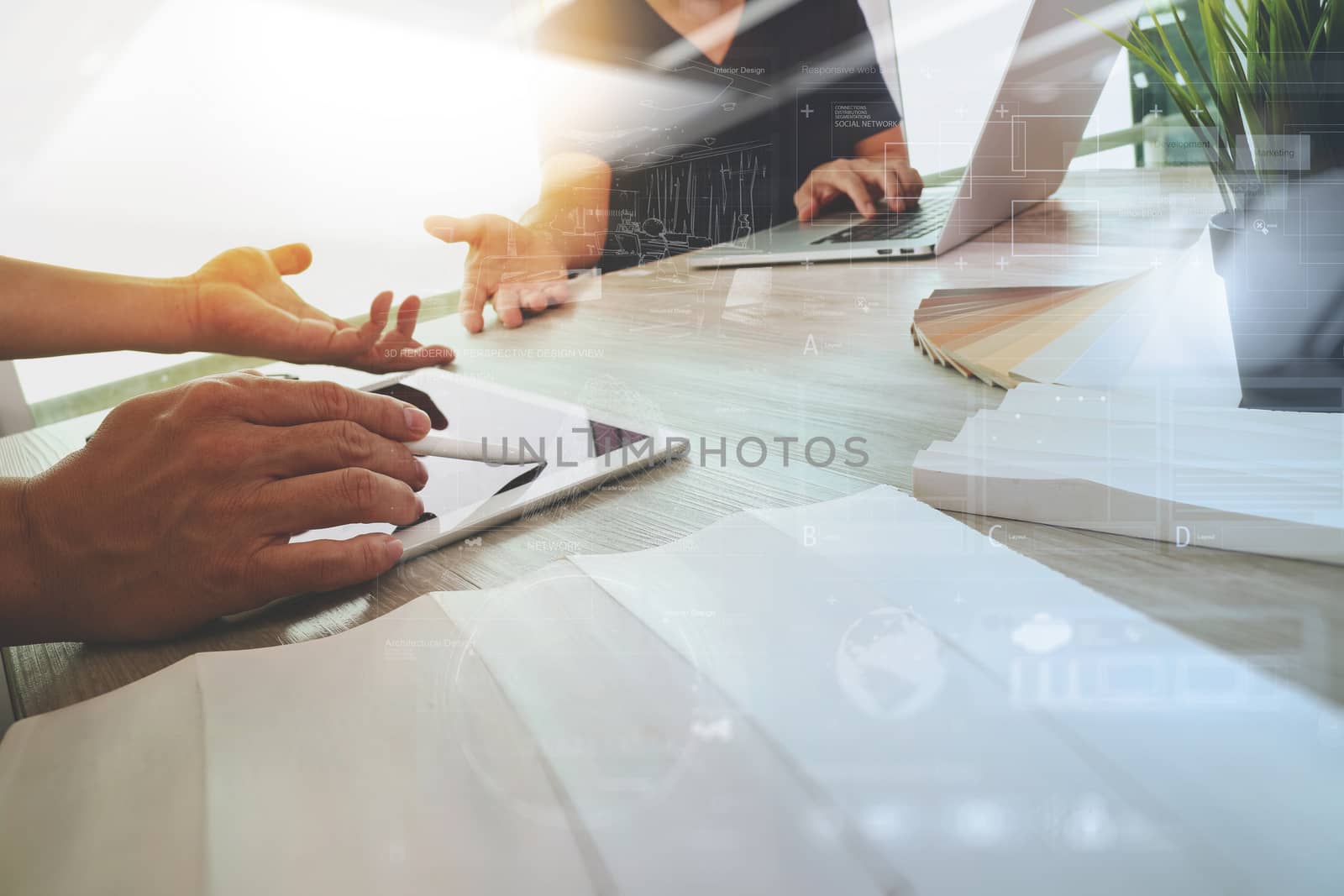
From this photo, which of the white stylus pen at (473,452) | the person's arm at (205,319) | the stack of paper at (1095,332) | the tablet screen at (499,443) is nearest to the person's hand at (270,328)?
the person's arm at (205,319)

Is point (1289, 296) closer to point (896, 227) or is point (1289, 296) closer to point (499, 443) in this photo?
point (499, 443)

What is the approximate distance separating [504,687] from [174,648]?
0.14 metres

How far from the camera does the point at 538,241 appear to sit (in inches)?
37.9

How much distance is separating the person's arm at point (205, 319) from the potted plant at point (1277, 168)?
19.4 inches

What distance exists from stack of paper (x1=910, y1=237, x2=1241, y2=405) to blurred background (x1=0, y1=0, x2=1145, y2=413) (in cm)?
70

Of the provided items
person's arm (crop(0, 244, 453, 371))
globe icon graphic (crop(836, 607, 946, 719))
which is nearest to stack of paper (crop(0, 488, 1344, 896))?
globe icon graphic (crop(836, 607, 946, 719))

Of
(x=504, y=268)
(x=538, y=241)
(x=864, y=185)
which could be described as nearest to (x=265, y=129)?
(x=538, y=241)

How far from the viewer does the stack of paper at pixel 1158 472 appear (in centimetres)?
23

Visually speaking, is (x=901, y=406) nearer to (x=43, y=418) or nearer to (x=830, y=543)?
(x=830, y=543)

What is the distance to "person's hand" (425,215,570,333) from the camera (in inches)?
27.1

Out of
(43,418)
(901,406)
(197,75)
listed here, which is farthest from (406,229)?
(901,406)

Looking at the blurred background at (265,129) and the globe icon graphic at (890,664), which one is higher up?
the blurred background at (265,129)

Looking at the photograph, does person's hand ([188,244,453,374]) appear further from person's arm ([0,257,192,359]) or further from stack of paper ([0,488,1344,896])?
stack of paper ([0,488,1344,896])

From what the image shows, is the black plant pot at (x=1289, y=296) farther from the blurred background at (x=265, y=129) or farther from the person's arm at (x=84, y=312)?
the blurred background at (x=265, y=129)
